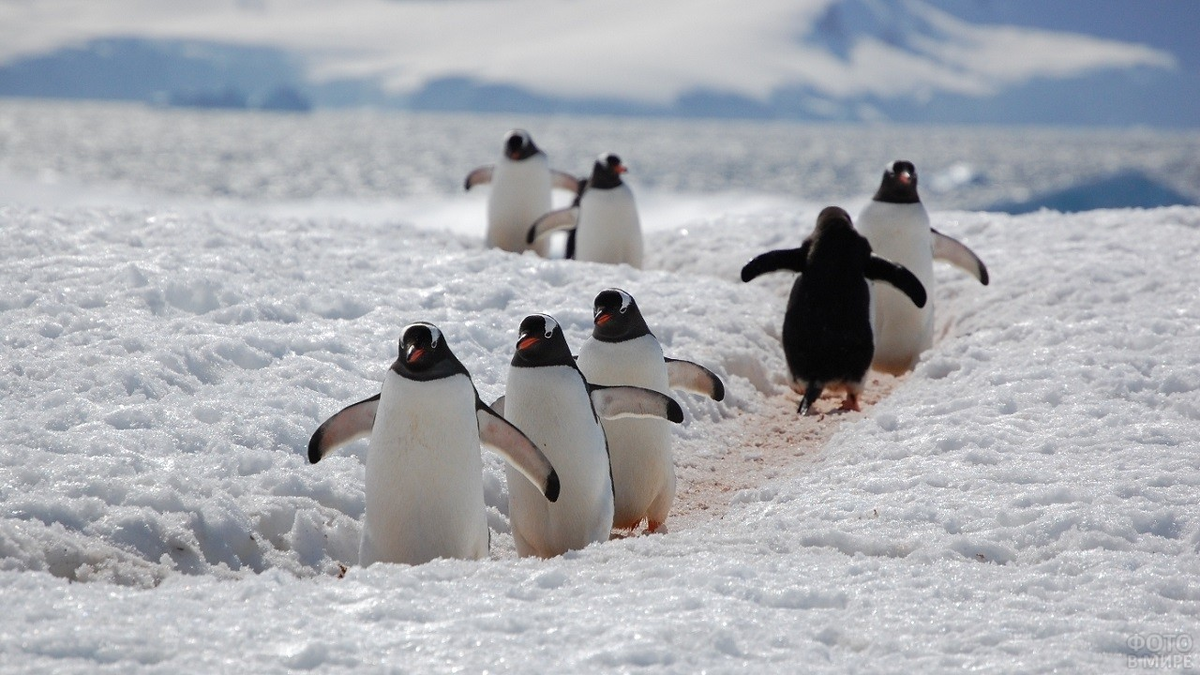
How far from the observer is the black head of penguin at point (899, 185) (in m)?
6.58

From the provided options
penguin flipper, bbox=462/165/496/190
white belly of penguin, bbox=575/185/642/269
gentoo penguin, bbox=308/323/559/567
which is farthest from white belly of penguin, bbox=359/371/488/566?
penguin flipper, bbox=462/165/496/190

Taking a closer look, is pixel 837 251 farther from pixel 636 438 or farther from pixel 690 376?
pixel 636 438

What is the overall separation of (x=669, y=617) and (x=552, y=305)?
330 centimetres

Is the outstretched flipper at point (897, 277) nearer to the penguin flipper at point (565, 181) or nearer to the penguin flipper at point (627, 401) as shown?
the penguin flipper at point (627, 401)

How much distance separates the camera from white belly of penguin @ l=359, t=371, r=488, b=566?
3555mm

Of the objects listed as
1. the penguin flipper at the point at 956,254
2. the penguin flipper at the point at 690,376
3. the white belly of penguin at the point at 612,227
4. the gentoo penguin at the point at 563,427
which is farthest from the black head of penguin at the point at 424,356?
the white belly of penguin at the point at 612,227

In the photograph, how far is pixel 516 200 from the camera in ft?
29.2

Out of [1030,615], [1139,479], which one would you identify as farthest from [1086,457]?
[1030,615]

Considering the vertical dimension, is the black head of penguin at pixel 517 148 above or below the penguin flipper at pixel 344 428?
above

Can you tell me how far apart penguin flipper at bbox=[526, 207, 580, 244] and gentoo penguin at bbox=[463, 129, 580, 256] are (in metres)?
0.35

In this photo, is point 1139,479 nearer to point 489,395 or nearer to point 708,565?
point 708,565

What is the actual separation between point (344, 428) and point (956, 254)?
4.34 m

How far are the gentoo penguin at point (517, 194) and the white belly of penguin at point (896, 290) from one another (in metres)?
3.01

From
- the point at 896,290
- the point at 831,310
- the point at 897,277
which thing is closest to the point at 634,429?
the point at 831,310
